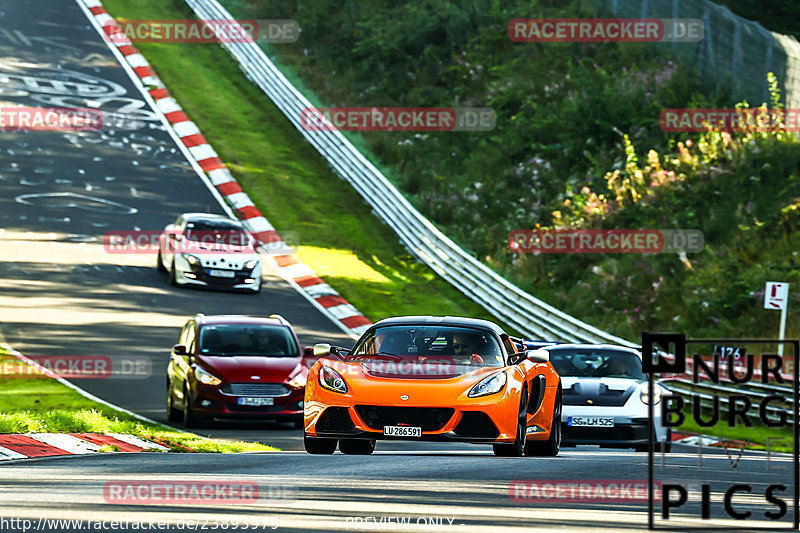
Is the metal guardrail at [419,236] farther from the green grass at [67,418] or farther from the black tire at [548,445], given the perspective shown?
the black tire at [548,445]

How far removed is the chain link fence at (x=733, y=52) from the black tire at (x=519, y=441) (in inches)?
857

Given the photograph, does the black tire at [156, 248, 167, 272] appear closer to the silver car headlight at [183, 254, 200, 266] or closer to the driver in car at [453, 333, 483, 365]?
the silver car headlight at [183, 254, 200, 266]

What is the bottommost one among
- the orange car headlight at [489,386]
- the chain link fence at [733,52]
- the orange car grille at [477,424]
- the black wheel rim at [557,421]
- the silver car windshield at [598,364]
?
the silver car windshield at [598,364]

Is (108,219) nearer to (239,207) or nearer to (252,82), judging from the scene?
(239,207)

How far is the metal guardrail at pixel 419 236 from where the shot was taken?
87.6 feet

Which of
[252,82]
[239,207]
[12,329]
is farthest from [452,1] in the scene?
[12,329]

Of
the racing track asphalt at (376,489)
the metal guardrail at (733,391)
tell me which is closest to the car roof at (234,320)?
the racing track asphalt at (376,489)

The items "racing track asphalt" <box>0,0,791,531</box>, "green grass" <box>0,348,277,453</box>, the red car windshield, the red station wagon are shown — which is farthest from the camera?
the red car windshield

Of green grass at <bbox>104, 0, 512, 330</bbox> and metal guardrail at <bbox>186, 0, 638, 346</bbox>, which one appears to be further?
green grass at <bbox>104, 0, 512, 330</bbox>

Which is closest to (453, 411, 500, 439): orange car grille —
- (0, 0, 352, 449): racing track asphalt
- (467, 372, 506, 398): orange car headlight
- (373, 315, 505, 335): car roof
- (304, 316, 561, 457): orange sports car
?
(304, 316, 561, 457): orange sports car

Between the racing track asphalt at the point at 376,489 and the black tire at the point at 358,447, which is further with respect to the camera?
the black tire at the point at 358,447

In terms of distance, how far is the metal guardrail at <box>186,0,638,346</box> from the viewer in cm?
2669

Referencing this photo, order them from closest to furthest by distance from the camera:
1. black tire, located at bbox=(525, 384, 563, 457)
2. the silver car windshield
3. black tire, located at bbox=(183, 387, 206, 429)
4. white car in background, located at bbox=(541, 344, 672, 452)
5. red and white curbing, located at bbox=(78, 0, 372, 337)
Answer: black tire, located at bbox=(525, 384, 563, 457)
white car in background, located at bbox=(541, 344, 672, 452)
the silver car windshield
black tire, located at bbox=(183, 387, 206, 429)
red and white curbing, located at bbox=(78, 0, 372, 337)

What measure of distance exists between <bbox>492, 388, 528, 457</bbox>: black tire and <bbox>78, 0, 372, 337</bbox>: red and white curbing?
15.4m
